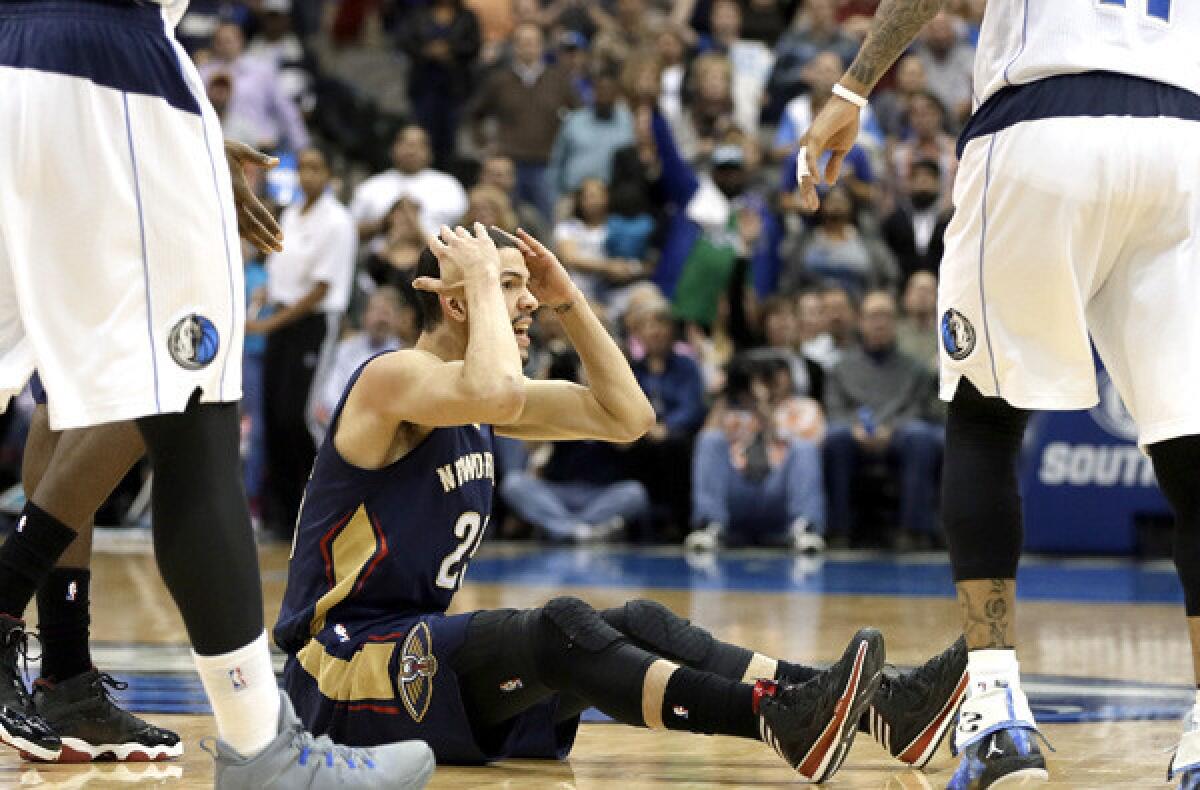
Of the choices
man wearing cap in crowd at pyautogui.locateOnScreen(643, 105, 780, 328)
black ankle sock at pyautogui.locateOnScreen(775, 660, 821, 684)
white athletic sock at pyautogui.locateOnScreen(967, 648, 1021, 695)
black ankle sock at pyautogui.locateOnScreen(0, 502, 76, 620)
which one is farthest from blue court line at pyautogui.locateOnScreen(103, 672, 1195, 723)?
man wearing cap in crowd at pyautogui.locateOnScreen(643, 105, 780, 328)

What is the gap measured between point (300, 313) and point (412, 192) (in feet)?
5.42

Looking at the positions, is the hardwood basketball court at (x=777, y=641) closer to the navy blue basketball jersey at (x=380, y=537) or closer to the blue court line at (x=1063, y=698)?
the blue court line at (x=1063, y=698)

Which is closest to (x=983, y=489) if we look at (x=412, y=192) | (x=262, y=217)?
(x=262, y=217)

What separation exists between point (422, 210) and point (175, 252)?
34.3ft

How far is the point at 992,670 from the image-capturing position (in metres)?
4.04

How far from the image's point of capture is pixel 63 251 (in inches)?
130

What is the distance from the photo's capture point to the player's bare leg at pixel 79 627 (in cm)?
455

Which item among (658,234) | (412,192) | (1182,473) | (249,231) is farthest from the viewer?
(658,234)

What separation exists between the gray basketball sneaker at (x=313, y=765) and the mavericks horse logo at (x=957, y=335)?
1452 mm

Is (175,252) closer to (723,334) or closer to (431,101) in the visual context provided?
(723,334)

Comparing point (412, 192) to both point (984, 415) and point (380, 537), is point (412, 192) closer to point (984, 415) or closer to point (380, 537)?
point (380, 537)

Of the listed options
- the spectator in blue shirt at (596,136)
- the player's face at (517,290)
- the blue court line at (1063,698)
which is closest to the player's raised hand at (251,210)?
the player's face at (517,290)

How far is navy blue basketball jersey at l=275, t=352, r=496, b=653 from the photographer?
14.6 feet

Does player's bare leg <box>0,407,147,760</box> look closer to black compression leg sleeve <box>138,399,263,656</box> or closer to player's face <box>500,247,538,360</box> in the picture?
player's face <box>500,247,538,360</box>
